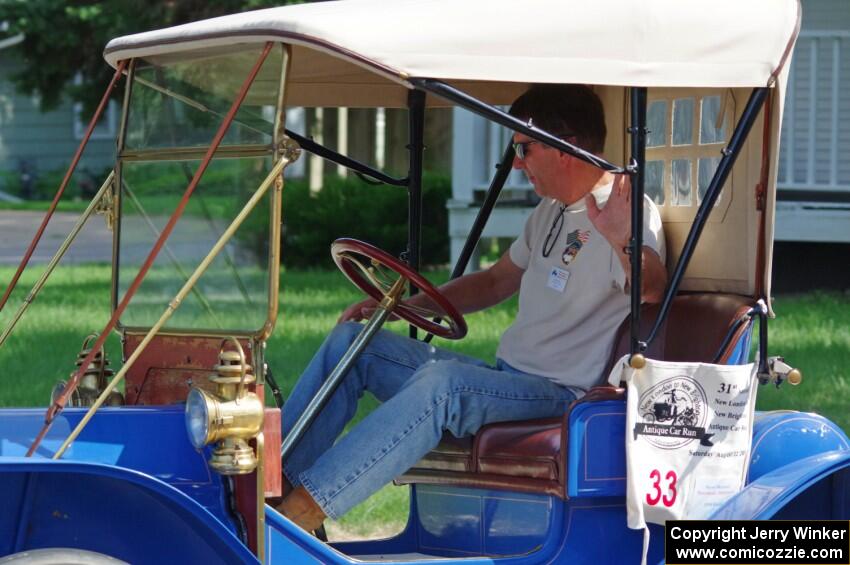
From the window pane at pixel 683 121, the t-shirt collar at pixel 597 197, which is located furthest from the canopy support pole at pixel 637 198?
the window pane at pixel 683 121

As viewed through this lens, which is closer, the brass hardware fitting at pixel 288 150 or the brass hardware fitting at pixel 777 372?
the brass hardware fitting at pixel 288 150

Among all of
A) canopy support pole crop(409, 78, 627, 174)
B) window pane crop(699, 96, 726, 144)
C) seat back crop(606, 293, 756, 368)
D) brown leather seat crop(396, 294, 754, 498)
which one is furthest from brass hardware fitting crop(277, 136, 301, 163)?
window pane crop(699, 96, 726, 144)

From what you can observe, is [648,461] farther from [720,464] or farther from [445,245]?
[445,245]

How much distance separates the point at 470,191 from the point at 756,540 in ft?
32.3

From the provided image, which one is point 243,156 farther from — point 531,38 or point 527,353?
point 527,353

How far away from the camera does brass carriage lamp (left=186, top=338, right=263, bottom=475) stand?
3240 mm

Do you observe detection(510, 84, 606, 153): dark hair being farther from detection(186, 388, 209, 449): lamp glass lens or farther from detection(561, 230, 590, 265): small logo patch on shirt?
detection(186, 388, 209, 449): lamp glass lens

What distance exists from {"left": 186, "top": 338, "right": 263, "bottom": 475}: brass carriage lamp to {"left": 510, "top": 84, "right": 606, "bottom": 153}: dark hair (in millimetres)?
1308

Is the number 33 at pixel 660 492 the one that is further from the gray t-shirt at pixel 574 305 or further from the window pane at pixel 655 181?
the window pane at pixel 655 181

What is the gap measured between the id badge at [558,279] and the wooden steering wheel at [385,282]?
315mm

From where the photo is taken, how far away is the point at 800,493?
382cm

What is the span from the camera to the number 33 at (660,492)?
12.3ft

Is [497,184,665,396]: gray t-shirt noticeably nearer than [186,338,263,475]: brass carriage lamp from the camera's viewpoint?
No

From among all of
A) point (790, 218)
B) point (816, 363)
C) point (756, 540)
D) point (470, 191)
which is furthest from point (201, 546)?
point (470, 191)
